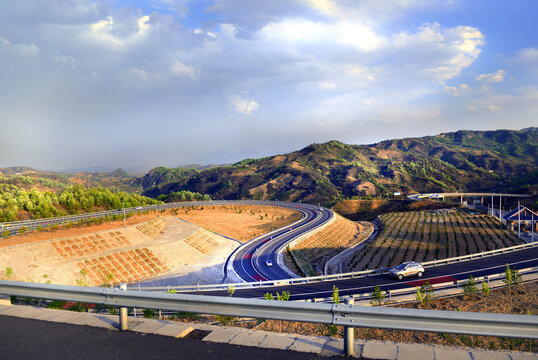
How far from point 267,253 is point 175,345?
49407 mm

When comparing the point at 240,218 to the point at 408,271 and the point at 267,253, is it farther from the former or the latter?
the point at 408,271

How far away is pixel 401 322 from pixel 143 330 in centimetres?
494

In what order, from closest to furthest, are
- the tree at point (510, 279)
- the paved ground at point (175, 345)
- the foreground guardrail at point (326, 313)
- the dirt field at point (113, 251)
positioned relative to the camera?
the foreground guardrail at point (326, 313)
the paved ground at point (175, 345)
the tree at point (510, 279)
the dirt field at point (113, 251)

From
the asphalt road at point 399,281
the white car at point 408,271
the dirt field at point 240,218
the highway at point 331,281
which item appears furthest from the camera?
the dirt field at point 240,218

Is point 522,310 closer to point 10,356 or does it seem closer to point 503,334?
point 503,334

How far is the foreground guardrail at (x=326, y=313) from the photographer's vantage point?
196 inches

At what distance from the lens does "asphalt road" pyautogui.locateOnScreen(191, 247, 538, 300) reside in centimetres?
2881

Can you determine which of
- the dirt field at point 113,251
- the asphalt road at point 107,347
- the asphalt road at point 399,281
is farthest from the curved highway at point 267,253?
the asphalt road at point 107,347

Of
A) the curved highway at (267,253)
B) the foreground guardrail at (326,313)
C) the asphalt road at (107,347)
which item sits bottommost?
the curved highway at (267,253)

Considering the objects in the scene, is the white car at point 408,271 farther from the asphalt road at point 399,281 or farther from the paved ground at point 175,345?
the paved ground at point 175,345

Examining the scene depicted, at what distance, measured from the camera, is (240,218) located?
8694 centimetres

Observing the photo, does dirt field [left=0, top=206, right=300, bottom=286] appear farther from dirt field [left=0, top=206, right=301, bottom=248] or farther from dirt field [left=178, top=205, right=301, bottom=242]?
dirt field [left=178, top=205, right=301, bottom=242]

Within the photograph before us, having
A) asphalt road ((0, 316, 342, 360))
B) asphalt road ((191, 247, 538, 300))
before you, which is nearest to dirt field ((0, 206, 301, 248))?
asphalt road ((191, 247, 538, 300))

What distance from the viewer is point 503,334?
4961mm
